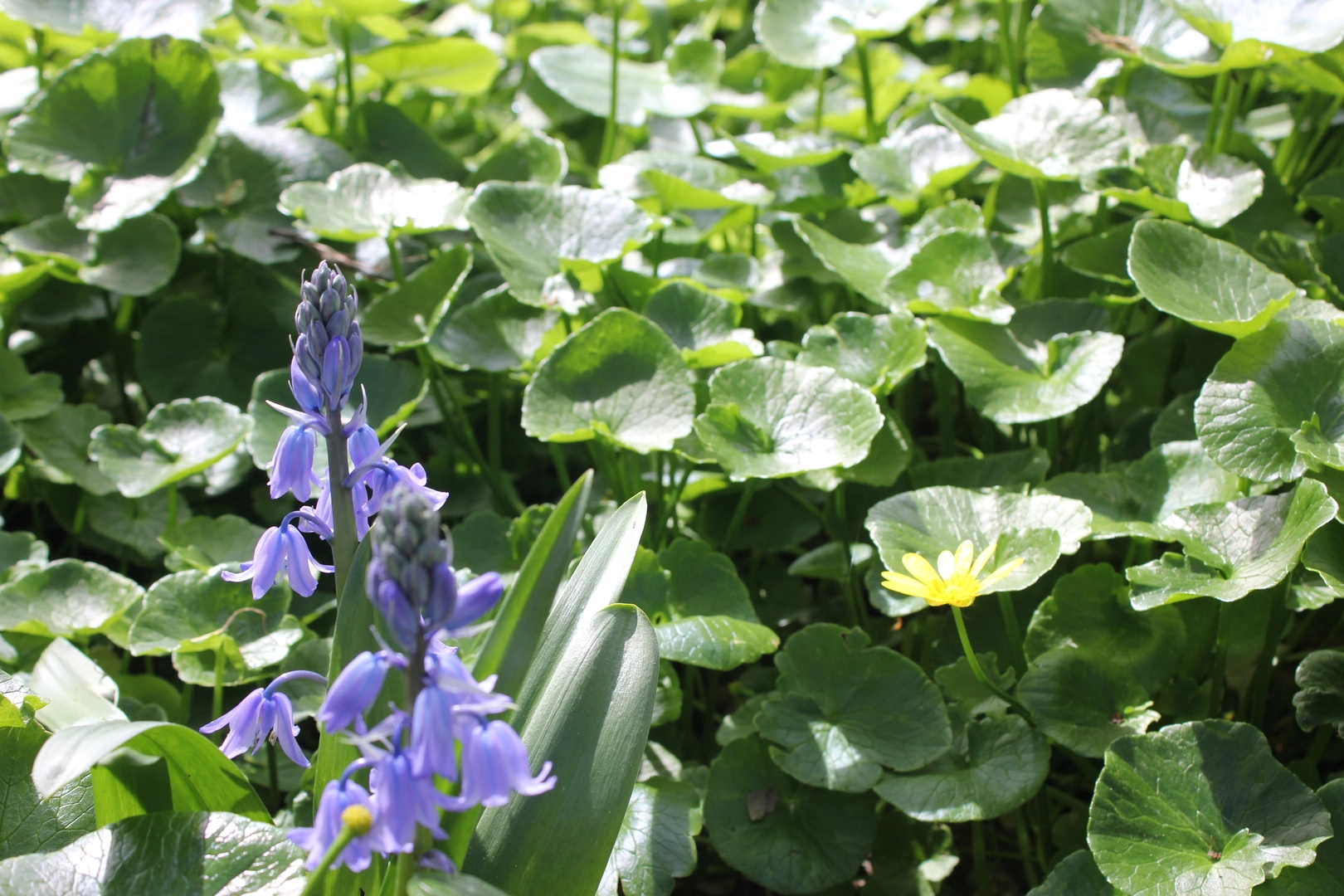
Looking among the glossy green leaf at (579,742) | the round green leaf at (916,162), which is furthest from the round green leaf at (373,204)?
the glossy green leaf at (579,742)

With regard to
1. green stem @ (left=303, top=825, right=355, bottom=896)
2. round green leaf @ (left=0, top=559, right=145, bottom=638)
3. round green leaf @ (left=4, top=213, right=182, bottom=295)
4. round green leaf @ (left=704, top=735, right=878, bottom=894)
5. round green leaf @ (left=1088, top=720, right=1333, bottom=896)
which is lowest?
round green leaf @ (left=704, top=735, right=878, bottom=894)

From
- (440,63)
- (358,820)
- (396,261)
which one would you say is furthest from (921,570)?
(440,63)

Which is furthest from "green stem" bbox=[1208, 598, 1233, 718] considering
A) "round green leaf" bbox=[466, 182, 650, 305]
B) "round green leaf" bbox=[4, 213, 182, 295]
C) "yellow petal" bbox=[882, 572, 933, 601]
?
"round green leaf" bbox=[4, 213, 182, 295]

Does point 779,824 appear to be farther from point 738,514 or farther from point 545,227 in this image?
point 545,227

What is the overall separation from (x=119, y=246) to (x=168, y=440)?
0.53 meters

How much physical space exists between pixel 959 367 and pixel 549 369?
0.65 meters

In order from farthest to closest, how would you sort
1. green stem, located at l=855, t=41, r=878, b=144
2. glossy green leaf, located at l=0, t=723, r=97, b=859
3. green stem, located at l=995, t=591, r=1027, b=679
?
green stem, located at l=855, t=41, r=878, b=144 < green stem, located at l=995, t=591, r=1027, b=679 < glossy green leaf, located at l=0, t=723, r=97, b=859

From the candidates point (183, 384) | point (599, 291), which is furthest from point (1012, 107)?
point (183, 384)

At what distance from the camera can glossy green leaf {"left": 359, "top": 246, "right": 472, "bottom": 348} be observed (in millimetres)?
1830

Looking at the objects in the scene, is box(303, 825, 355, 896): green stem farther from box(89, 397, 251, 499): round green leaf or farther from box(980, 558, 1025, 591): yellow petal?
box(89, 397, 251, 499): round green leaf

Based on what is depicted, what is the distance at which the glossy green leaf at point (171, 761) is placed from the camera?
0.82 meters

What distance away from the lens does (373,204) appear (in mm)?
1919

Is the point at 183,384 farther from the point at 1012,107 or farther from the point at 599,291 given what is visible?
the point at 1012,107

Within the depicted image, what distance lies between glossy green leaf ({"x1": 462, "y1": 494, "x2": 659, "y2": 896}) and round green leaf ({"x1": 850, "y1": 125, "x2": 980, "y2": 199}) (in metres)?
1.24
